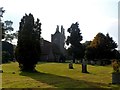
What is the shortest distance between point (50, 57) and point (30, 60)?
2602 inches

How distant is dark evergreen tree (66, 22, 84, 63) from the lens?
100 meters

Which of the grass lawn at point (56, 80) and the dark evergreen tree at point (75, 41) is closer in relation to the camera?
the grass lawn at point (56, 80)

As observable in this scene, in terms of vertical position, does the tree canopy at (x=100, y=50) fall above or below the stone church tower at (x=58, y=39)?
below

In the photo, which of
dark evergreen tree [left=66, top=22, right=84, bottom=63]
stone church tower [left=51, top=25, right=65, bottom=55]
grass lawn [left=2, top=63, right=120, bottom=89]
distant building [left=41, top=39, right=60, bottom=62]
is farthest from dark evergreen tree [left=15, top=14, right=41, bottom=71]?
stone church tower [left=51, top=25, right=65, bottom=55]

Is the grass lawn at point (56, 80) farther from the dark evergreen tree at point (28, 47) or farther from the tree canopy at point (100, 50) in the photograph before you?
the tree canopy at point (100, 50)

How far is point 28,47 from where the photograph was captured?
41031 millimetres

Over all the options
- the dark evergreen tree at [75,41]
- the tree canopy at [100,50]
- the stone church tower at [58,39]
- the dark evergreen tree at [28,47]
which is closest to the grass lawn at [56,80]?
the dark evergreen tree at [28,47]

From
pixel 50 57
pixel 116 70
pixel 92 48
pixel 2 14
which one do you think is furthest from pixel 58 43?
pixel 116 70

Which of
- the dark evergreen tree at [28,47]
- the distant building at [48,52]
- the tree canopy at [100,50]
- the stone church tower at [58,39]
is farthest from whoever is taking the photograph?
the stone church tower at [58,39]

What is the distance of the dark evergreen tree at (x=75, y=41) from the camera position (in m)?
100

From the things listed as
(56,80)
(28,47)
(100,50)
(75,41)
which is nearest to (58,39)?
(75,41)

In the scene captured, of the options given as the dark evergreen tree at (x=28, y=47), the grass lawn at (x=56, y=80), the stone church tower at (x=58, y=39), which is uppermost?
the stone church tower at (x=58, y=39)

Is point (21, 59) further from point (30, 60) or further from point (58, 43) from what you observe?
point (58, 43)

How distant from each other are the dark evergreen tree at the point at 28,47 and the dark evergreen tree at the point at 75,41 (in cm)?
5765
